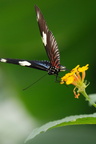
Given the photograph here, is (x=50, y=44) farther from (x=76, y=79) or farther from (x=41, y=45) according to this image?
(x=41, y=45)

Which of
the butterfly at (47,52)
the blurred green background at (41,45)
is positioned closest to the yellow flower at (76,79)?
the butterfly at (47,52)

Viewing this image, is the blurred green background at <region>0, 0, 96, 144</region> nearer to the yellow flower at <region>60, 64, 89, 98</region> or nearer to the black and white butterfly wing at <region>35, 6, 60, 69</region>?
the black and white butterfly wing at <region>35, 6, 60, 69</region>

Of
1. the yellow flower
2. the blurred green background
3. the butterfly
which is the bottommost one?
the yellow flower

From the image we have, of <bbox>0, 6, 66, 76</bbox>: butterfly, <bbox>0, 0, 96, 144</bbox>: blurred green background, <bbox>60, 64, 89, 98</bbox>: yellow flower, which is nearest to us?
<bbox>60, 64, 89, 98</bbox>: yellow flower

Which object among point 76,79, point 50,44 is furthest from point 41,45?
point 76,79

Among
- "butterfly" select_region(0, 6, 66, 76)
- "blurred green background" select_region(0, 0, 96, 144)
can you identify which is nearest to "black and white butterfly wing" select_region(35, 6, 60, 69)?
"butterfly" select_region(0, 6, 66, 76)

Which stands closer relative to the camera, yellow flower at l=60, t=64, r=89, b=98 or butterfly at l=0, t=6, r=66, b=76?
yellow flower at l=60, t=64, r=89, b=98

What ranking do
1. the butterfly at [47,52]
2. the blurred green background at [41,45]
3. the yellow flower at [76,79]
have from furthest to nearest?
1. the blurred green background at [41,45]
2. the butterfly at [47,52]
3. the yellow flower at [76,79]

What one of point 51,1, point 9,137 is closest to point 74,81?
point 9,137

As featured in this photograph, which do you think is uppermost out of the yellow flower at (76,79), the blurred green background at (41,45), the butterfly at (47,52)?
the blurred green background at (41,45)

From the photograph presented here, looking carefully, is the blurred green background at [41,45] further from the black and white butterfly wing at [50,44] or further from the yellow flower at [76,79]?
the yellow flower at [76,79]
